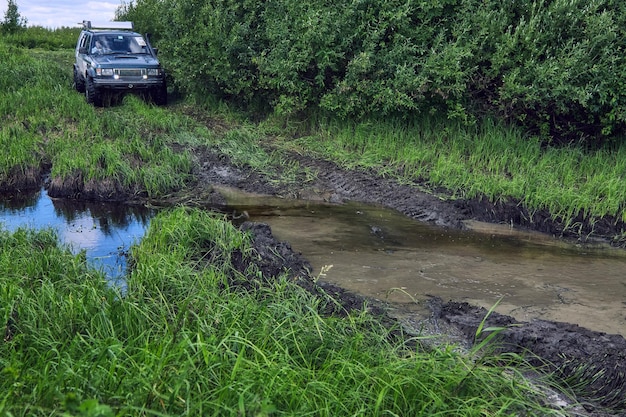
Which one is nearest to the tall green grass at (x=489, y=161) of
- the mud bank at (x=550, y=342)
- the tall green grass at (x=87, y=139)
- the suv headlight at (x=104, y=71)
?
the tall green grass at (x=87, y=139)

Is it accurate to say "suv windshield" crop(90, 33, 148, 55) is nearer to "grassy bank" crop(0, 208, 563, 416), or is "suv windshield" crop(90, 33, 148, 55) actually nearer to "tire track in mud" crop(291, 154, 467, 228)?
"tire track in mud" crop(291, 154, 467, 228)

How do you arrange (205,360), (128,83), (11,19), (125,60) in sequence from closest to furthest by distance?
1. (205,360)
2. (128,83)
3. (125,60)
4. (11,19)

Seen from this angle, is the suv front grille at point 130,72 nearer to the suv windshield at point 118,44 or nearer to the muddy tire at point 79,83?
the suv windshield at point 118,44

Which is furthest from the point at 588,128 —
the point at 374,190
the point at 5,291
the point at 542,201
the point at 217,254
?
the point at 5,291

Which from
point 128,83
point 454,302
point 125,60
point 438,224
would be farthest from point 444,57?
point 125,60

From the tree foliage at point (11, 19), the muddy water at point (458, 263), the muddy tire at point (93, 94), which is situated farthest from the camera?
the tree foliage at point (11, 19)

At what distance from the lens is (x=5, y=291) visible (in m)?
4.66

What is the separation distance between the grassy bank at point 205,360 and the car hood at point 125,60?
10189mm

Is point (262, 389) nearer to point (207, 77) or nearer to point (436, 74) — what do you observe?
point (436, 74)

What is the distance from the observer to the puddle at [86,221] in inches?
299

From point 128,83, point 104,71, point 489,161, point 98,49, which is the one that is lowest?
point 489,161

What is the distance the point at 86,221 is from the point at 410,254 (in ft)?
14.1

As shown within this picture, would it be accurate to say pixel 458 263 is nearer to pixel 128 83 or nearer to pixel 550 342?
pixel 550 342

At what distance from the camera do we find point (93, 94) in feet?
49.2
